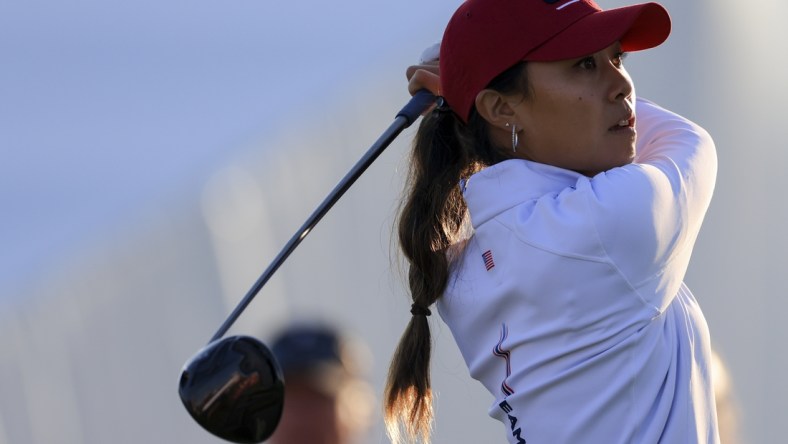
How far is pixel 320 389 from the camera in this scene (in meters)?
2.60

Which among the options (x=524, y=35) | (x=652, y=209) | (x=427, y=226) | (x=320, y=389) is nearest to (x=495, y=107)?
(x=524, y=35)

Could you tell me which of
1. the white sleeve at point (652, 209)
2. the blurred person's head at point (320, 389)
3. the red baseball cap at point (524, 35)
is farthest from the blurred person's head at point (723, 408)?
the blurred person's head at point (320, 389)

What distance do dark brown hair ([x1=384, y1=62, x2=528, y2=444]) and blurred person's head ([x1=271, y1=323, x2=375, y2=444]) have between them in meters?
0.32

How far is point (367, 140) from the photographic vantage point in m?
3.82

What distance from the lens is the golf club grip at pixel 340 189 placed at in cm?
198

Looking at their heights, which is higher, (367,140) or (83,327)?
(367,140)

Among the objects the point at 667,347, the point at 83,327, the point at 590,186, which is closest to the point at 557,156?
the point at 590,186

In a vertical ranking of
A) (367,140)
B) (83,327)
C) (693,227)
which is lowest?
(83,327)

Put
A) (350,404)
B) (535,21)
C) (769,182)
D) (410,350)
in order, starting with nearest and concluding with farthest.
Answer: (535,21) → (410,350) → (350,404) → (769,182)

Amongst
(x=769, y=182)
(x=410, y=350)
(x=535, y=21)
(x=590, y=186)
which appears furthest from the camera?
(x=769, y=182)

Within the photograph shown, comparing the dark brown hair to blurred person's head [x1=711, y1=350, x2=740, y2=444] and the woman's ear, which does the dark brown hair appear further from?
blurred person's head [x1=711, y1=350, x2=740, y2=444]

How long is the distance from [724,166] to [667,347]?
1.76m

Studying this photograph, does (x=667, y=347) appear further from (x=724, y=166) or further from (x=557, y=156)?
(x=724, y=166)

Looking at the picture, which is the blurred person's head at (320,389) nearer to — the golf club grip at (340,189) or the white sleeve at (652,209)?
the golf club grip at (340,189)
